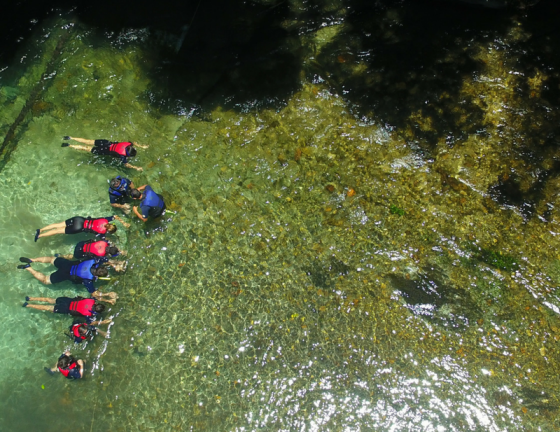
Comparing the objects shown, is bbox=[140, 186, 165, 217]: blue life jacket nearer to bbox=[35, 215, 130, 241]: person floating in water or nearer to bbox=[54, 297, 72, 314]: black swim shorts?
bbox=[35, 215, 130, 241]: person floating in water

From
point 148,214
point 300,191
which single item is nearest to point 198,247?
point 148,214

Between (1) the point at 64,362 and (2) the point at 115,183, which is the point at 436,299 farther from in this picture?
(1) the point at 64,362

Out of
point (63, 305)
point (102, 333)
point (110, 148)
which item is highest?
point (110, 148)

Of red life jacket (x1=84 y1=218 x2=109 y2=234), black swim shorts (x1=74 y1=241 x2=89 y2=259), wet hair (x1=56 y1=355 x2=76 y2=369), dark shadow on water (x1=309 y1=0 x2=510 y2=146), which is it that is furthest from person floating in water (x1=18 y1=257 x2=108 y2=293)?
dark shadow on water (x1=309 y1=0 x2=510 y2=146)

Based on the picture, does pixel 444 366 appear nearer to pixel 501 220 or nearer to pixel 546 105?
pixel 501 220

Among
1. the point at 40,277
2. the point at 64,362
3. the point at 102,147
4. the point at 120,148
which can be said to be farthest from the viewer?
the point at 102,147

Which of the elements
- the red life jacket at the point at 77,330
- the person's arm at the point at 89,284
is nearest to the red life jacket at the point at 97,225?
the person's arm at the point at 89,284

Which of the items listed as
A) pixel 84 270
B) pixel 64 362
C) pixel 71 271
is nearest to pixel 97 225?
pixel 84 270
